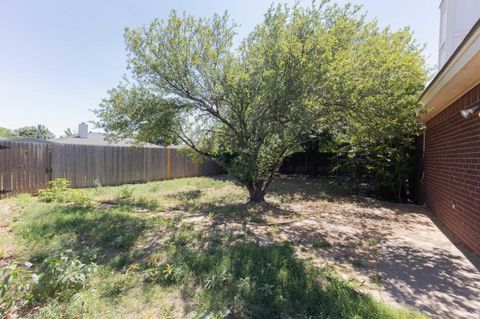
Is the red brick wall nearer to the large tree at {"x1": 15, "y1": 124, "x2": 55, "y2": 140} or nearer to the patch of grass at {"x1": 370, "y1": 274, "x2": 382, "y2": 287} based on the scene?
the patch of grass at {"x1": 370, "y1": 274, "x2": 382, "y2": 287}

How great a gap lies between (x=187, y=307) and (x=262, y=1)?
19.4 feet

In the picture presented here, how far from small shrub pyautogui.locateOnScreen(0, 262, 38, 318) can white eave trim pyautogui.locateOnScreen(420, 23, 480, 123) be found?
4702mm

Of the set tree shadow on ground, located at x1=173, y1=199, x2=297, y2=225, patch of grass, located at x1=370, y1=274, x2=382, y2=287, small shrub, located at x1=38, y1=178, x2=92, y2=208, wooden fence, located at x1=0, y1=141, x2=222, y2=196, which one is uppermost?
wooden fence, located at x1=0, y1=141, x2=222, y2=196

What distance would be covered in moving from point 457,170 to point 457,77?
1.72 meters

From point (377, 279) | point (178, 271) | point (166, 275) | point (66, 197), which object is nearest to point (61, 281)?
point (166, 275)

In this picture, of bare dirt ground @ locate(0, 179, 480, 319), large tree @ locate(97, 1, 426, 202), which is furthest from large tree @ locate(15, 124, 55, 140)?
bare dirt ground @ locate(0, 179, 480, 319)

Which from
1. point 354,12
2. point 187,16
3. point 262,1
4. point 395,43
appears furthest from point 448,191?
point 187,16

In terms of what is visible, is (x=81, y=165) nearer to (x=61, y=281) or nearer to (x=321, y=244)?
(x=61, y=281)

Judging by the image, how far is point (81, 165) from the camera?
859 cm

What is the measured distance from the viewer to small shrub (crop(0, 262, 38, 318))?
6.40 feet

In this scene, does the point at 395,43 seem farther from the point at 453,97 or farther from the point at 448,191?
the point at 448,191

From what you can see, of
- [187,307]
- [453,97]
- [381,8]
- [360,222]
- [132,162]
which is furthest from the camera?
[132,162]

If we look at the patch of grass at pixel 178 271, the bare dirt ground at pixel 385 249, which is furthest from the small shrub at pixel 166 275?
the bare dirt ground at pixel 385 249

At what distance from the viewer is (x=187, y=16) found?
5211 millimetres
